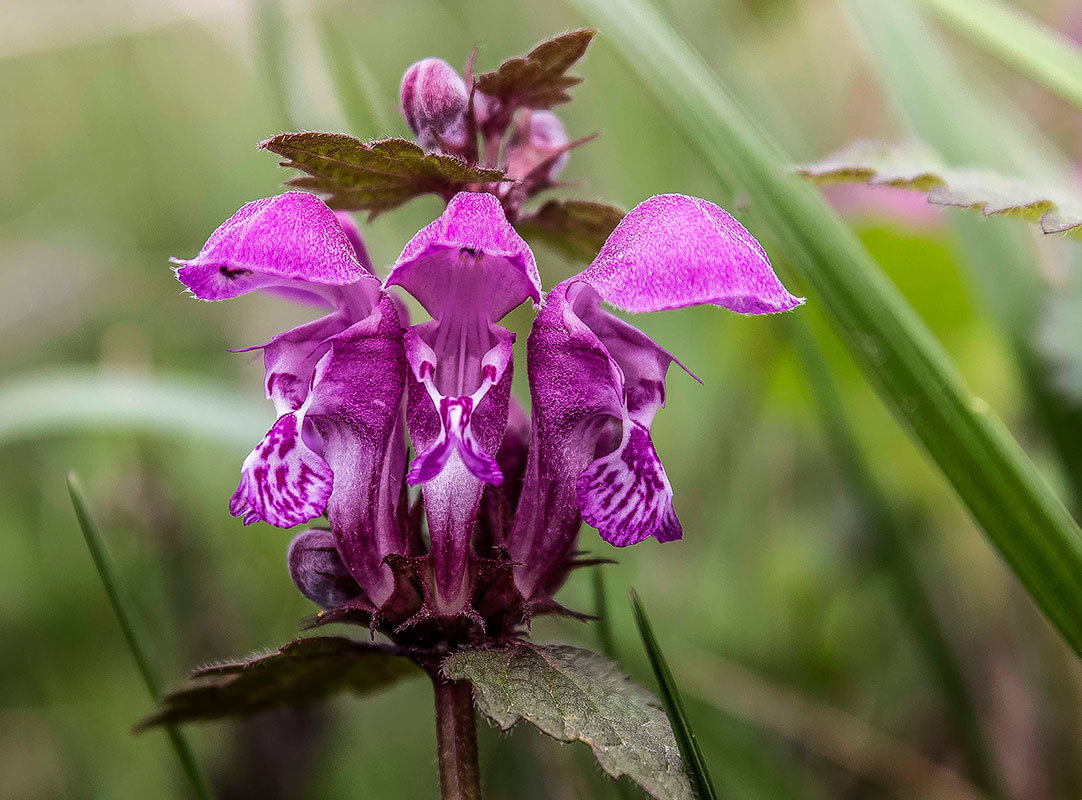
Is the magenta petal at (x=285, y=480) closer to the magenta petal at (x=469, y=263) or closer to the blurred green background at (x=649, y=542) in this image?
the magenta petal at (x=469, y=263)

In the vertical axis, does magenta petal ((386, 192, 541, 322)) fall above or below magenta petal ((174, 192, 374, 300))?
below

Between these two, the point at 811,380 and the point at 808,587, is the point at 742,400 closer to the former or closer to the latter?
the point at 808,587

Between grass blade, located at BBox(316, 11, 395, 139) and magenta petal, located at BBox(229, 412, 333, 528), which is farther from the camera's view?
grass blade, located at BBox(316, 11, 395, 139)

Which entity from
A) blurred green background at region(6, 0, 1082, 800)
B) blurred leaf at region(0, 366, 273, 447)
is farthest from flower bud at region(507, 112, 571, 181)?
blurred leaf at region(0, 366, 273, 447)

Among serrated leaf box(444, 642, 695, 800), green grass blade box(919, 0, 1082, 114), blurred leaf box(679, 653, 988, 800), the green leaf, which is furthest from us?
blurred leaf box(679, 653, 988, 800)

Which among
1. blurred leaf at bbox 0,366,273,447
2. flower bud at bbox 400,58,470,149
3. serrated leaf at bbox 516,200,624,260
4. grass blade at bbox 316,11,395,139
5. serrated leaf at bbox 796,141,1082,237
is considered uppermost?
grass blade at bbox 316,11,395,139

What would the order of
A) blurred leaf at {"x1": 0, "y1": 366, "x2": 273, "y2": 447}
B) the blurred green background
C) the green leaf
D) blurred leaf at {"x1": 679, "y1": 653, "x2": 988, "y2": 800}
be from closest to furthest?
the green leaf
blurred leaf at {"x1": 679, "y1": 653, "x2": 988, "y2": 800}
the blurred green background
blurred leaf at {"x1": 0, "y1": 366, "x2": 273, "y2": 447}

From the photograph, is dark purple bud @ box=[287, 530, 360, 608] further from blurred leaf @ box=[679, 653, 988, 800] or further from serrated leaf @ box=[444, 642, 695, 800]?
blurred leaf @ box=[679, 653, 988, 800]
